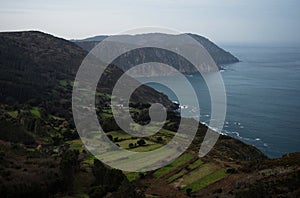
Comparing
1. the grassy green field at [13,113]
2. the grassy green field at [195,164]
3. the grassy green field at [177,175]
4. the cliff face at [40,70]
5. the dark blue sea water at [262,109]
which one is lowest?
the dark blue sea water at [262,109]

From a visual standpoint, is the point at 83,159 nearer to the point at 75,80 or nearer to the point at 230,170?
the point at 230,170

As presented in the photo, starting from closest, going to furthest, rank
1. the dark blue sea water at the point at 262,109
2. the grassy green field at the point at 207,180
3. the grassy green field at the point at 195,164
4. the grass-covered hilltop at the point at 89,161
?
the grass-covered hilltop at the point at 89,161 < the grassy green field at the point at 207,180 < the grassy green field at the point at 195,164 < the dark blue sea water at the point at 262,109

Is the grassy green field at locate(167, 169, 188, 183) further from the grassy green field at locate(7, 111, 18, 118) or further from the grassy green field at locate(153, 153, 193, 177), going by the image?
the grassy green field at locate(7, 111, 18, 118)

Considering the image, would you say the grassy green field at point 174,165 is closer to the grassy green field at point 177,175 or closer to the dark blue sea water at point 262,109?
the grassy green field at point 177,175

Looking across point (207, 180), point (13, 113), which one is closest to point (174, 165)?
point (207, 180)

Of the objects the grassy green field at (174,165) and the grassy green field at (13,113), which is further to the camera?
the grassy green field at (13,113)

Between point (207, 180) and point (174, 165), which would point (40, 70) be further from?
point (207, 180)

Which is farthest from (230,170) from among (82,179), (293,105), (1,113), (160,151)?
(293,105)

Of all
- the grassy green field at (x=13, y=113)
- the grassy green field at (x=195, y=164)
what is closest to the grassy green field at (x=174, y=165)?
the grassy green field at (x=195, y=164)
